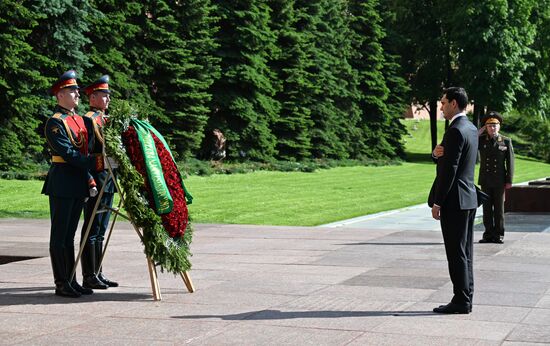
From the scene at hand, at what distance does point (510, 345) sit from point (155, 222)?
3.77 metres

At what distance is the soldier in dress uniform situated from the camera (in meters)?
14.7

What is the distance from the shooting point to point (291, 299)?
9352 mm

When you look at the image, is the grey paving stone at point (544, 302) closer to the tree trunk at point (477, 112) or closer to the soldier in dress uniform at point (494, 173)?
the soldier in dress uniform at point (494, 173)

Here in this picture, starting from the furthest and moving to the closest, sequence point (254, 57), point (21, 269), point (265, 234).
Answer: point (254, 57) < point (265, 234) < point (21, 269)

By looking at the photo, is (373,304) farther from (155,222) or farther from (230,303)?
(155,222)

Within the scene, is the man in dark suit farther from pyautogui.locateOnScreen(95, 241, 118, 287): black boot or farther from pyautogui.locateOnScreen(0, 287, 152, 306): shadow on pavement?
pyautogui.locateOnScreen(95, 241, 118, 287): black boot

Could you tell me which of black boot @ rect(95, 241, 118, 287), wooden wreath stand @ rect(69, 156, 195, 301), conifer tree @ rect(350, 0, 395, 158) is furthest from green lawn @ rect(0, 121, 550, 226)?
conifer tree @ rect(350, 0, 395, 158)

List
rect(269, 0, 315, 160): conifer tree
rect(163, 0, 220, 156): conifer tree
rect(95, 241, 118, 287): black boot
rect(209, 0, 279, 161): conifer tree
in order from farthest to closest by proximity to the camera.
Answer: rect(269, 0, 315, 160): conifer tree
rect(209, 0, 279, 161): conifer tree
rect(163, 0, 220, 156): conifer tree
rect(95, 241, 118, 287): black boot

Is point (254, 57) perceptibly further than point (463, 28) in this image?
No

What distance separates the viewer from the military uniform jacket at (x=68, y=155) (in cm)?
952

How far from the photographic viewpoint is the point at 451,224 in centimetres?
867

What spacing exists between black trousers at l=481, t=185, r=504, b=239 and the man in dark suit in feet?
20.0

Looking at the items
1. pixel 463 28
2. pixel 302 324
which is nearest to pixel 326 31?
pixel 463 28

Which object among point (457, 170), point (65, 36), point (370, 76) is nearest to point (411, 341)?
point (457, 170)
